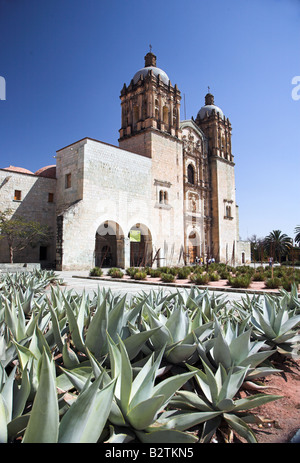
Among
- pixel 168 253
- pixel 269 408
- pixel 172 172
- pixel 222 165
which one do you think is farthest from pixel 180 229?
pixel 269 408

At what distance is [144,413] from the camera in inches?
44.4

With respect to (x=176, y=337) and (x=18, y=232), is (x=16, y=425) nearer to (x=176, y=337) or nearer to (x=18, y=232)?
(x=176, y=337)

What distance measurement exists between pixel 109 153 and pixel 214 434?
60.8 ft

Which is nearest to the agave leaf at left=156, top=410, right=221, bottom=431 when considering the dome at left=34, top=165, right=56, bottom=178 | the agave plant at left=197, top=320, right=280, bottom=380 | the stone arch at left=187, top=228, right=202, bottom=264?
the agave plant at left=197, top=320, right=280, bottom=380

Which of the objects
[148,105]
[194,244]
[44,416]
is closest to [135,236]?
[194,244]

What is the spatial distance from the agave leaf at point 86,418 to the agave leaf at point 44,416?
2.0 inches

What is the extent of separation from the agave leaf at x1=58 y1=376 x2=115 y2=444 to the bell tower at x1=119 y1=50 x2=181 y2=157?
73.6 feet

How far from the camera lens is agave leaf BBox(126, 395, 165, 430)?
109 cm

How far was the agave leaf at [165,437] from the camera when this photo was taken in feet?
3.55

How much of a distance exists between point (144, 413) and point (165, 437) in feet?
0.42

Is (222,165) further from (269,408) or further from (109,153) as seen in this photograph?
(269,408)

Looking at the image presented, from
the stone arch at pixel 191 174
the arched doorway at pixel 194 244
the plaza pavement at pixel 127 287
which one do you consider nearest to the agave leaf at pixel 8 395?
the plaza pavement at pixel 127 287

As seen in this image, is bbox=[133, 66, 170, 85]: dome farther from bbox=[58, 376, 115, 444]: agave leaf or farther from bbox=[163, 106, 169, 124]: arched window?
bbox=[58, 376, 115, 444]: agave leaf

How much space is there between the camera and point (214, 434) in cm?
143
